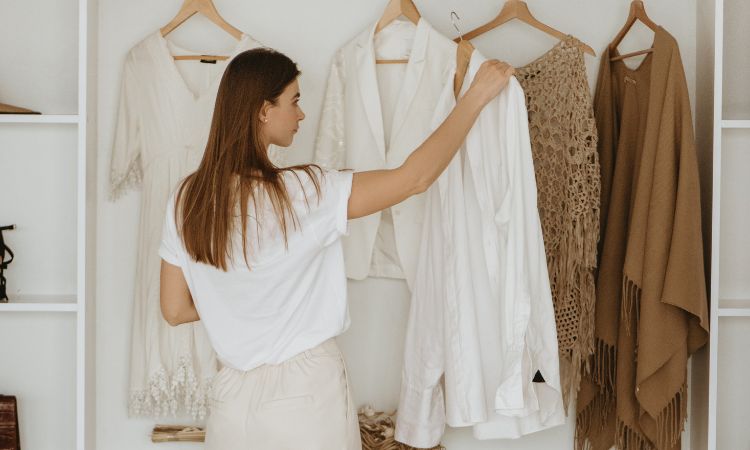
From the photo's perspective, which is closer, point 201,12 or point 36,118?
point 36,118

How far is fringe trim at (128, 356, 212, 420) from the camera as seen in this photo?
2336 millimetres

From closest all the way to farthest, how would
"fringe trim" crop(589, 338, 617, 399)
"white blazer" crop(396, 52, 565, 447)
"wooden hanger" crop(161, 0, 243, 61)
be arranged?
1. "white blazer" crop(396, 52, 565, 447)
2. "fringe trim" crop(589, 338, 617, 399)
3. "wooden hanger" crop(161, 0, 243, 61)

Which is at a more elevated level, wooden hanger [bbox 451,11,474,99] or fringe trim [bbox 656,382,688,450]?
wooden hanger [bbox 451,11,474,99]

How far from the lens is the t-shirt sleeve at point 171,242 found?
174cm

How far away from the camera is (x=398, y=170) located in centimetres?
171

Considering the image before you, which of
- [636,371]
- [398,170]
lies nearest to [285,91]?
[398,170]

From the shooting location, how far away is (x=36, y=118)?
223 centimetres

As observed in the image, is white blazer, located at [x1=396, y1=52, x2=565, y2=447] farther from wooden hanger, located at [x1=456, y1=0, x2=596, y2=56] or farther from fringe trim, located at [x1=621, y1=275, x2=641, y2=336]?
wooden hanger, located at [x1=456, y1=0, x2=596, y2=56]

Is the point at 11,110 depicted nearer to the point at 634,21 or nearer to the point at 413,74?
the point at 413,74

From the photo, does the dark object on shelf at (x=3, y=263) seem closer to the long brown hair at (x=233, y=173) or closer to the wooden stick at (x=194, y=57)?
the wooden stick at (x=194, y=57)

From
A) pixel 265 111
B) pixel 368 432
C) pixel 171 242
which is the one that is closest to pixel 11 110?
pixel 171 242

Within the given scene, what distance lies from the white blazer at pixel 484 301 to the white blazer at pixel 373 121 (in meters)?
0.11

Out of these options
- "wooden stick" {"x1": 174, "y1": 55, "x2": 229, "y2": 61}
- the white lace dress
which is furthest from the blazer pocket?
"wooden stick" {"x1": 174, "y1": 55, "x2": 229, "y2": 61}

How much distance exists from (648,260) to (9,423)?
6.04ft
